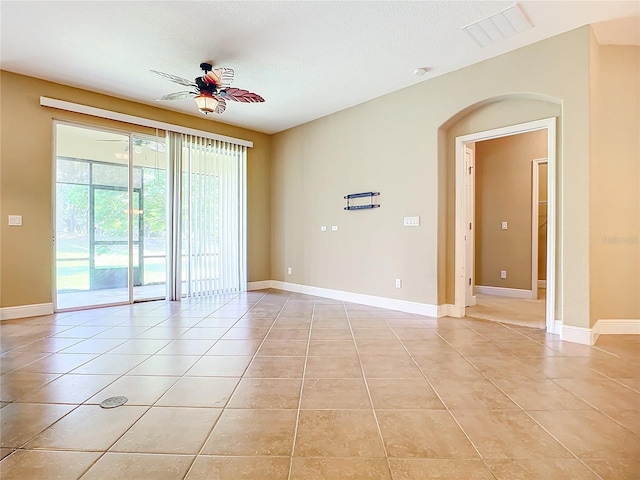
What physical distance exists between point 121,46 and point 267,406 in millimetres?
3722

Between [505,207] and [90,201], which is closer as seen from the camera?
[90,201]

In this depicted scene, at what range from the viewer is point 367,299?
4812 mm

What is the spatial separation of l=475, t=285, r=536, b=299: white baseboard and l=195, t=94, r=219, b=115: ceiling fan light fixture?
540 cm

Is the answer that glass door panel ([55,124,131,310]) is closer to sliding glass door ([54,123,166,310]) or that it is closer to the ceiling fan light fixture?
sliding glass door ([54,123,166,310])

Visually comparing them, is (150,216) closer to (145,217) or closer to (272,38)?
(145,217)

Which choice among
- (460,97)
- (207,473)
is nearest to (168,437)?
(207,473)

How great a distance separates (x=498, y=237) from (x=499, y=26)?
378 centimetres

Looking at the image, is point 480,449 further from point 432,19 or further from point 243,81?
point 243,81

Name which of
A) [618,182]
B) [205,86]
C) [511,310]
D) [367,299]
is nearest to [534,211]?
[511,310]

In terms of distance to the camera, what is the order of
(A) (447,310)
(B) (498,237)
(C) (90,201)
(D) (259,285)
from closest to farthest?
(A) (447,310)
(C) (90,201)
(B) (498,237)
(D) (259,285)

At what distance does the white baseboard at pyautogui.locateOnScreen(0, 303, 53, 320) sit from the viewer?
12.6 ft

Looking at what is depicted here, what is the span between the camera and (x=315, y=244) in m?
5.63

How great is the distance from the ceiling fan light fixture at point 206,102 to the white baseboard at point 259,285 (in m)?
3.49

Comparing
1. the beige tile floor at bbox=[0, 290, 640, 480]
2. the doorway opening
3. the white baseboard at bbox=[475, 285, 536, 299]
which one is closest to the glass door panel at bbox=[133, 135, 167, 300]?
the beige tile floor at bbox=[0, 290, 640, 480]
